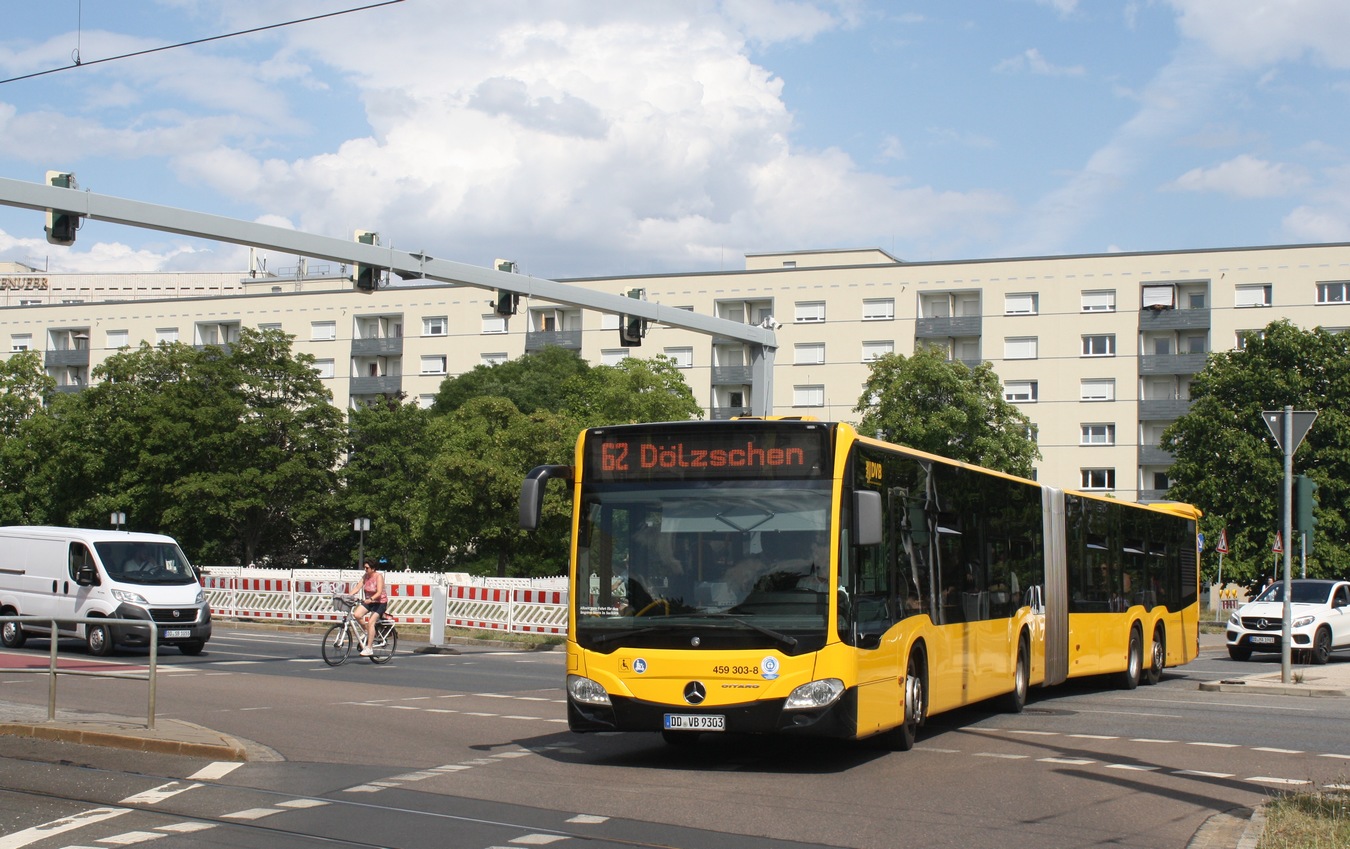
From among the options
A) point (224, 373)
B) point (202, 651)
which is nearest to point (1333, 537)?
point (202, 651)

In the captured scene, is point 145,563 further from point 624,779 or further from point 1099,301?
point 1099,301

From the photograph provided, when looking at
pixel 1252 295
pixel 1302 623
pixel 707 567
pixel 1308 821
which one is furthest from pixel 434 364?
pixel 1308 821

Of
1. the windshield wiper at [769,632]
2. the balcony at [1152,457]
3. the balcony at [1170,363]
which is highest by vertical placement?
the balcony at [1170,363]

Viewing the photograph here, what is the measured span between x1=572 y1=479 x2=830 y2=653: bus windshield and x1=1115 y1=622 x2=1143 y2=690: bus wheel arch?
11562 mm

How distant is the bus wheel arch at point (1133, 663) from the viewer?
2161cm

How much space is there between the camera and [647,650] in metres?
11.7

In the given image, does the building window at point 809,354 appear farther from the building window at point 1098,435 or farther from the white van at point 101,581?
the white van at point 101,581

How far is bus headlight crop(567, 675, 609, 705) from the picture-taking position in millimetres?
11812

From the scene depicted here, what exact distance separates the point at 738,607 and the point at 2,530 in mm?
19225

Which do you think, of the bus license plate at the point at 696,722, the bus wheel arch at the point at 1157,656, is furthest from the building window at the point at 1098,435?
the bus license plate at the point at 696,722

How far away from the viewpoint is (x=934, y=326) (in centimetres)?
7688

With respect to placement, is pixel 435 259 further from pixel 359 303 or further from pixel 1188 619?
pixel 359 303

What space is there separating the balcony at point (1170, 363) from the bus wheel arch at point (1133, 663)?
176ft

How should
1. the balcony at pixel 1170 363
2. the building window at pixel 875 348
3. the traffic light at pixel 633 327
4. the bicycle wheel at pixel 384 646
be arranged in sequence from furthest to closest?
the building window at pixel 875 348
the balcony at pixel 1170 363
the bicycle wheel at pixel 384 646
the traffic light at pixel 633 327
